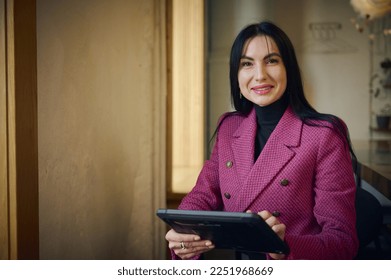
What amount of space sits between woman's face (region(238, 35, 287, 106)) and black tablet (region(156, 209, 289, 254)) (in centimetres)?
35

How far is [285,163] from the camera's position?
1.19 metres

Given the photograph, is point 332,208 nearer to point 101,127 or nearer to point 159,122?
point 101,127

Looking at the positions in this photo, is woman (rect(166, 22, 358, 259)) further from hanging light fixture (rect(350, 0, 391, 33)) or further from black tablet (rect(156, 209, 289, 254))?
hanging light fixture (rect(350, 0, 391, 33))

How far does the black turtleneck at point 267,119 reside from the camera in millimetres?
1239

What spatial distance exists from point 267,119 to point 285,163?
0.13m

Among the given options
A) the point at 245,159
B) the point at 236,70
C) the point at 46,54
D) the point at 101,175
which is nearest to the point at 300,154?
the point at 245,159

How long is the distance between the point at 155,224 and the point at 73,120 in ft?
2.48

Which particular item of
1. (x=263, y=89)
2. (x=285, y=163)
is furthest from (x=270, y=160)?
(x=263, y=89)

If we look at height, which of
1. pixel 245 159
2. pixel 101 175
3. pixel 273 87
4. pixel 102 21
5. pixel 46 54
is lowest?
pixel 101 175

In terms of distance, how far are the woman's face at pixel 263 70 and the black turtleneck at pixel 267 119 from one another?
3 centimetres

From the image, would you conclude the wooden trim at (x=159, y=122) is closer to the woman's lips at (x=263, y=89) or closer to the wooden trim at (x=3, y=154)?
the wooden trim at (x=3, y=154)

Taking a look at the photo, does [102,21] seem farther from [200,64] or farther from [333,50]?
[333,50]

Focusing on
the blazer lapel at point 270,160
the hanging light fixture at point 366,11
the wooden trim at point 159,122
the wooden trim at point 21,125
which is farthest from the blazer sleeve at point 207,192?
the hanging light fixture at point 366,11

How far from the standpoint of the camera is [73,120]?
6.25 ft
